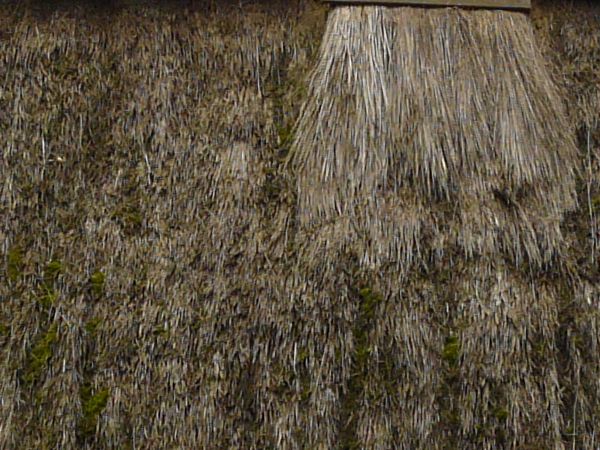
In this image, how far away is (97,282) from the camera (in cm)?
174

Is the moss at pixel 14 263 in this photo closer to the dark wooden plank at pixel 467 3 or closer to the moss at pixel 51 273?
the moss at pixel 51 273

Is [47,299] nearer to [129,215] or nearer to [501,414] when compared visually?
[129,215]

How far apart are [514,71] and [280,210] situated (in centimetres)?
88

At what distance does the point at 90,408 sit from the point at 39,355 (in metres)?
0.21

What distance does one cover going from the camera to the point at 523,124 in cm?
187

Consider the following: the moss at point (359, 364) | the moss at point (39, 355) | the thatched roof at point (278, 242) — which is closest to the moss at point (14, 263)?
the thatched roof at point (278, 242)

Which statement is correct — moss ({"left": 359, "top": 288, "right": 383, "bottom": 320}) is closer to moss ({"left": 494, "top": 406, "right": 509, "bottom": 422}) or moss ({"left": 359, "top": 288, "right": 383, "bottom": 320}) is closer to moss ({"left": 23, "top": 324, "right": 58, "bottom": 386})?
moss ({"left": 494, "top": 406, "right": 509, "bottom": 422})

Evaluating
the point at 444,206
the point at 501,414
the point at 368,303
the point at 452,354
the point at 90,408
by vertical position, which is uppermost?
the point at 444,206

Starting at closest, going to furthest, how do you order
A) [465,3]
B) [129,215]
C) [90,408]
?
1. [90,408]
2. [129,215]
3. [465,3]

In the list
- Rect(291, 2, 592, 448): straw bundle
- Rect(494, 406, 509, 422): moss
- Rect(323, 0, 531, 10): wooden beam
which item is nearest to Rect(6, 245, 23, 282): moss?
Rect(291, 2, 592, 448): straw bundle

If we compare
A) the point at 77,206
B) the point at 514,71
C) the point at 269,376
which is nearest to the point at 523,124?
the point at 514,71

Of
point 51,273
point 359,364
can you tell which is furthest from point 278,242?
point 51,273

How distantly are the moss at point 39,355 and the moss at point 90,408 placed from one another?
136 mm

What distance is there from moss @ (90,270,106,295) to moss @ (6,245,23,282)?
0.71ft
